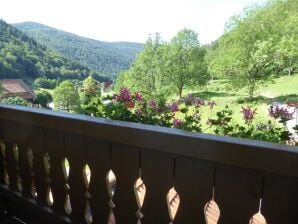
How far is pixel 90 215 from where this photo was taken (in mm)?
1443

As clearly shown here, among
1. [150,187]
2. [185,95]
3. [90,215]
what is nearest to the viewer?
[150,187]

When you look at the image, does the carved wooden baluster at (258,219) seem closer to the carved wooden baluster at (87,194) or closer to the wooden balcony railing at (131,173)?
the wooden balcony railing at (131,173)

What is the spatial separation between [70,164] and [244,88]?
1.27 meters

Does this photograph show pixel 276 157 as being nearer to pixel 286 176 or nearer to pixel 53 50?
pixel 286 176

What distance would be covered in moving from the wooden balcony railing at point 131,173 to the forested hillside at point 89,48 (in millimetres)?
641

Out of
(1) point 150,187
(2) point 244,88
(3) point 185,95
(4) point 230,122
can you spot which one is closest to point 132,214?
(1) point 150,187

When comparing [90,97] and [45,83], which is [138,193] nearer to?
[90,97]

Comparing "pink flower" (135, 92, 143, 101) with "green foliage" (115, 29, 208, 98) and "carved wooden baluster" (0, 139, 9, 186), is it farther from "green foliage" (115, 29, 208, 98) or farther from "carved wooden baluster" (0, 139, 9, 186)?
"carved wooden baluster" (0, 139, 9, 186)

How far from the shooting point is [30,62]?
6.91ft

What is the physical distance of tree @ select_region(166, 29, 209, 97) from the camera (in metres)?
2.03

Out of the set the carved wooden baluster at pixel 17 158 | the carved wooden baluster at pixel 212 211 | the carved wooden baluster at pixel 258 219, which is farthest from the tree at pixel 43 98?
the carved wooden baluster at pixel 258 219

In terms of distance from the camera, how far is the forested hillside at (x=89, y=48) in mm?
2150

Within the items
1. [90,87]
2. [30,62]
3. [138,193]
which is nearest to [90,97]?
[90,87]

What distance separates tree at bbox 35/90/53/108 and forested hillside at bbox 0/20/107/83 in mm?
141
